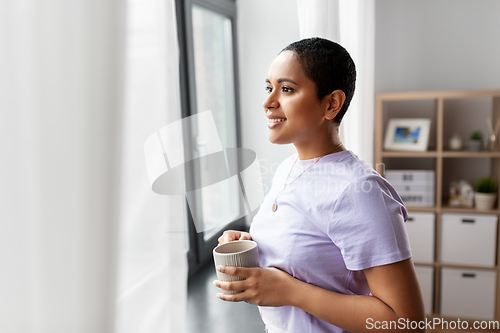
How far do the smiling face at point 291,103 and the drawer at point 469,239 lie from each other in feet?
6.30

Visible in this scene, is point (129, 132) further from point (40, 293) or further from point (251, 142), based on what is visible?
point (251, 142)

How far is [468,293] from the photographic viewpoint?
7.80ft

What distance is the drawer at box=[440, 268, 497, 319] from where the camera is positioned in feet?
7.68

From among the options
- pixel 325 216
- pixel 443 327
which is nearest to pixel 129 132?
pixel 325 216

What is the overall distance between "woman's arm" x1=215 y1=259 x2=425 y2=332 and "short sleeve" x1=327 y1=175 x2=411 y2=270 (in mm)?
24

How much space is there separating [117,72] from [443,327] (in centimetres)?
267

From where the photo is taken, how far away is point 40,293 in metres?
0.39

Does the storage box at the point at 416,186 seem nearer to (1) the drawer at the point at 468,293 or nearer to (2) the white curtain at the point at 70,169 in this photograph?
(1) the drawer at the point at 468,293

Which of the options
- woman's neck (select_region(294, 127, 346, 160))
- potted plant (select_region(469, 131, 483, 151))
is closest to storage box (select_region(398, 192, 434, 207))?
potted plant (select_region(469, 131, 483, 151))

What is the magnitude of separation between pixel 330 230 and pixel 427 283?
204 cm

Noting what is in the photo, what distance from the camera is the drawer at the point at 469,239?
2.30m

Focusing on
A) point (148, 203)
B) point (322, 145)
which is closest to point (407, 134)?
point (322, 145)

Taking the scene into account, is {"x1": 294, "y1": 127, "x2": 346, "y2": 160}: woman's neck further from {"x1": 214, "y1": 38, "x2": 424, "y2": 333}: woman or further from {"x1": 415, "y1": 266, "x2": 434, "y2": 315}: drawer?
{"x1": 415, "y1": 266, "x2": 434, "y2": 315}: drawer

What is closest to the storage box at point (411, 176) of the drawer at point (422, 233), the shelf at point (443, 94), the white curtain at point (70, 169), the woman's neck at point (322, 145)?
the drawer at point (422, 233)
